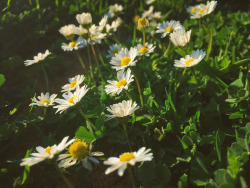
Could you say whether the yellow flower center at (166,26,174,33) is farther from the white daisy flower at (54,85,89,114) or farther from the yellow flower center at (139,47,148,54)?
the white daisy flower at (54,85,89,114)

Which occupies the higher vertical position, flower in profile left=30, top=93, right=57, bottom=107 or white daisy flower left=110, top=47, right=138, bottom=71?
white daisy flower left=110, top=47, right=138, bottom=71

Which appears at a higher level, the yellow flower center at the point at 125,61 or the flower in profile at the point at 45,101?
the yellow flower center at the point at 125,61

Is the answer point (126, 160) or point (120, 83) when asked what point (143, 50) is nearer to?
point (120, 83)

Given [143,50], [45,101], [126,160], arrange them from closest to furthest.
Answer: [126,160]
[45,101]
[143,50]

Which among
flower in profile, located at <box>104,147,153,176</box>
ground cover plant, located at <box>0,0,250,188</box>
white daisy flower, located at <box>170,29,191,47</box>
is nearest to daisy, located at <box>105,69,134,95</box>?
ground cover plant, located at <box>0,0,250,188</box>

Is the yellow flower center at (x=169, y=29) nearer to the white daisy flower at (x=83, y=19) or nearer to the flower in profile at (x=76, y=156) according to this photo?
the white daisy flower at (x=83, y=19)

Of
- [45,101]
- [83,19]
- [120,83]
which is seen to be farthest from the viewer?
[83,19]

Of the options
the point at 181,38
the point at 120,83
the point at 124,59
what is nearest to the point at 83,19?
the point at 124,59

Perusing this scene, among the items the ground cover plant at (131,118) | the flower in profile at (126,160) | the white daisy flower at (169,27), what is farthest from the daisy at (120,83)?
the white daisy flower at (169,27)
